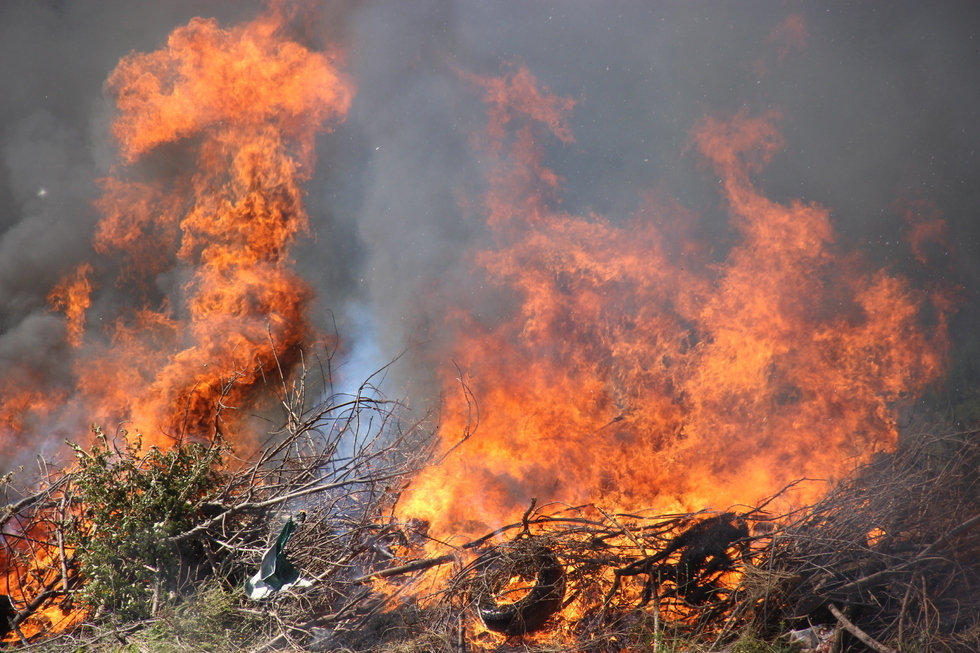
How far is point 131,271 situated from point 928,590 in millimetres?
11564

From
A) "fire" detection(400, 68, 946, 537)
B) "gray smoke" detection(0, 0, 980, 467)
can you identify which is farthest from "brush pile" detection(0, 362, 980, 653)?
"gray smoke" detection(0, 0, 980, 467)

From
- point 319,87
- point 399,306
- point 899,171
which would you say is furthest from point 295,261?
point 899,171

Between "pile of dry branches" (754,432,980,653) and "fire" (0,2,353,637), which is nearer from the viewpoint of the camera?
"pile of dry branches" (754,432,980,653)

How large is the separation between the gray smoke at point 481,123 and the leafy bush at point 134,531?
4.14m

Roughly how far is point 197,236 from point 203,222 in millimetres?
249

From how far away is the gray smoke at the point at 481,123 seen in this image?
8.70 metres

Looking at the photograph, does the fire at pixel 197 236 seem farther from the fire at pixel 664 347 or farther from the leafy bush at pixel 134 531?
the leafy bush at pixel 134 531

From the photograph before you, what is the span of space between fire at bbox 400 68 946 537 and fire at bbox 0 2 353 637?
9.90 ft

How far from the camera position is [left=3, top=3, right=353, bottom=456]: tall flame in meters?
9.42

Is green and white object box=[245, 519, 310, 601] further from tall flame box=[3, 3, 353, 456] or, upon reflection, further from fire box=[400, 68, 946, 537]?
tall flame box=[3, 3, 353, 456]

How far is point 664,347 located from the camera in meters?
9.09

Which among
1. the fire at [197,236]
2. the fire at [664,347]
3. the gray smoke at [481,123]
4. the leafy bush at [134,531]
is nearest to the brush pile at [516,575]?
the leafy bush at [134,531]

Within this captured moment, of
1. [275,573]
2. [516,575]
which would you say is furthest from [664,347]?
[275,573]

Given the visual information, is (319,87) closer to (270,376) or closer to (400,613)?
(270,376)
